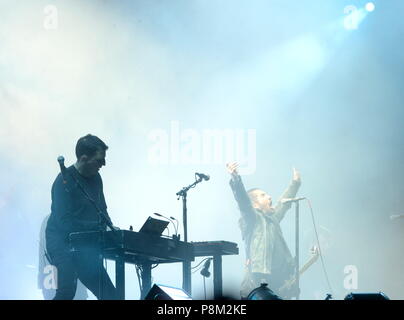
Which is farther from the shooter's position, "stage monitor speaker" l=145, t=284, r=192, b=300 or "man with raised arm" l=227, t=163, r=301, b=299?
"man with raised arm" l=227, t=163, r=301, b=299

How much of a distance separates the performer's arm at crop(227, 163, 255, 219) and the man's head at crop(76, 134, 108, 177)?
10.5 feet

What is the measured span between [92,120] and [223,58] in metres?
2.33

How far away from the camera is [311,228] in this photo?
11.6 meters

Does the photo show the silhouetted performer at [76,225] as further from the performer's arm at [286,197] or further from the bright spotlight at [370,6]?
the bright spotlight at [370,6]

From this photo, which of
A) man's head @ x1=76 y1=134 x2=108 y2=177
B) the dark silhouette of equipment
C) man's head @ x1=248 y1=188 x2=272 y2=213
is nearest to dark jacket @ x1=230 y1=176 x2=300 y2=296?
man's head @ x1=248 y1=188 x2=272 y2=213

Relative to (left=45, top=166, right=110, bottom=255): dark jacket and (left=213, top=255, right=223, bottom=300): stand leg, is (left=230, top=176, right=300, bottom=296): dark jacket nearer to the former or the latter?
(left=213, top=255, right=223, bottom=300): stand leg

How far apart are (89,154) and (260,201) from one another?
4.34m
